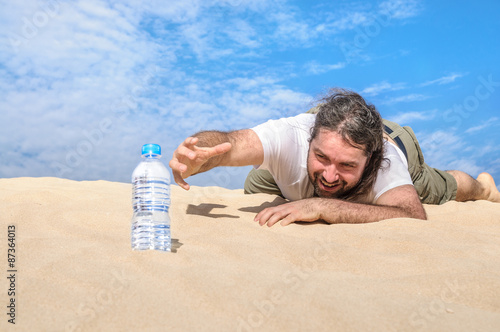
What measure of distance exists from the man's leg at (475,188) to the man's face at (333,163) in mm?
2353

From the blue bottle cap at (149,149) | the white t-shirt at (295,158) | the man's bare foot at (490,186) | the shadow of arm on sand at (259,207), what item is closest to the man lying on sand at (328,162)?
the white t-shirt at (295,158)

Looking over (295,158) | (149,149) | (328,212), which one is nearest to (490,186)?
(295,158)

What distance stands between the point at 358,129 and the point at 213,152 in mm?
1353

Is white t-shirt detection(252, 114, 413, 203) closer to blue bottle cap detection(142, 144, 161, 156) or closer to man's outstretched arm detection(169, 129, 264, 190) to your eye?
man's outstretched arm detection(169, 129, 264, 190)

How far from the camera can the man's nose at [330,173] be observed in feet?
10.8

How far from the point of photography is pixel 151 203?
229 centimetres

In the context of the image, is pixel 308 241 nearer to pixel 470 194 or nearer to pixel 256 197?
pixel 256 197

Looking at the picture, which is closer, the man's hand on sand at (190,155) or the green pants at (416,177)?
the man's hand on sand at (190,155)

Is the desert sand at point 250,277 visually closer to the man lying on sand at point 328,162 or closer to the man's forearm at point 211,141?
the man lying on sand at point 328,162

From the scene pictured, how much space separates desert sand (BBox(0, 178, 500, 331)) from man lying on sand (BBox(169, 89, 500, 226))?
203mm

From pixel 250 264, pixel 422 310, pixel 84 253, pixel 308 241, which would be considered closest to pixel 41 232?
pixel 84 253

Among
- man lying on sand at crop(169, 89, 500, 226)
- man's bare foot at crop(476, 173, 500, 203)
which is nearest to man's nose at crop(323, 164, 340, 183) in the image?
man lying on sand at crop(169, 89, 500, 226)

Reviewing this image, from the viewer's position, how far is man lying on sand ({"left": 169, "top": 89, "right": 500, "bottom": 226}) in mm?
2889

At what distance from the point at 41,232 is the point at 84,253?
2.10ft
